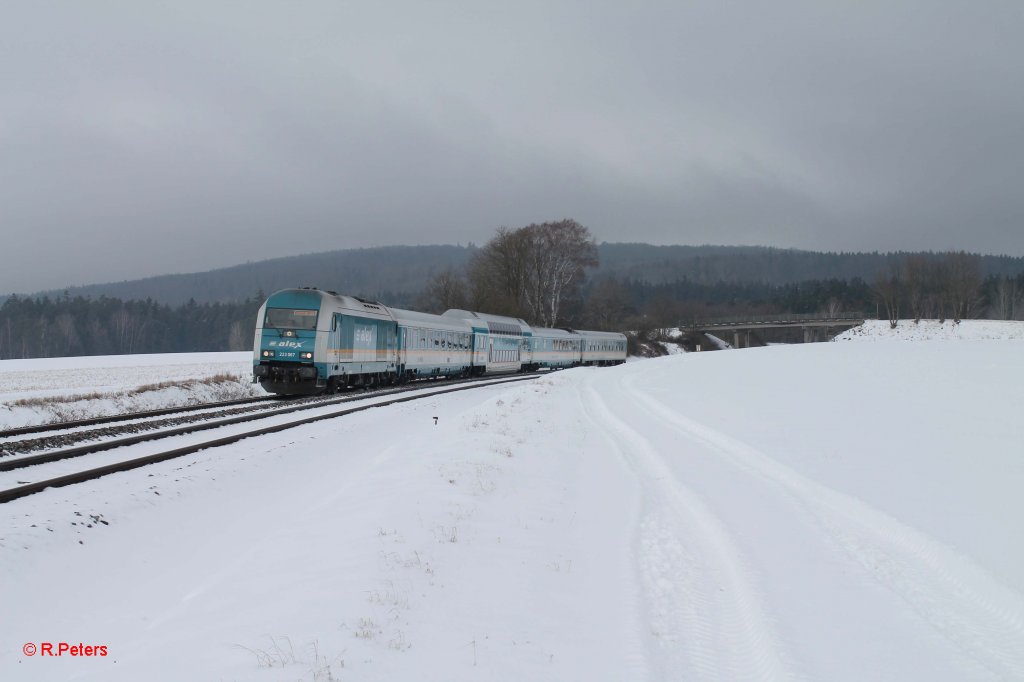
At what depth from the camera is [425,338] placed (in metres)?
37.0

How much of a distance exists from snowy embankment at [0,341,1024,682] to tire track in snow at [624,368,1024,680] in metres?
0.02

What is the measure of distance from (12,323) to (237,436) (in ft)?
407

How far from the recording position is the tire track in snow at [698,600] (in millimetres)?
4656

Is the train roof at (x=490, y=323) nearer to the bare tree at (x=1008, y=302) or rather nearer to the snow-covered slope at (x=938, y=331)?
the snow-covered slope at (x=938, y=331)

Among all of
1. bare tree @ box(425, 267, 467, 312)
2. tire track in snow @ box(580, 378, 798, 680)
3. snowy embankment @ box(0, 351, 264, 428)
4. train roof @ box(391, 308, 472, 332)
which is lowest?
snowy embankment @ box(0, 351, 264, 428)

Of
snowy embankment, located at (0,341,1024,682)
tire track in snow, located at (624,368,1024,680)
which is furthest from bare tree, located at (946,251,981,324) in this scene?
tire track in snow, located at (624,368,1024,680)

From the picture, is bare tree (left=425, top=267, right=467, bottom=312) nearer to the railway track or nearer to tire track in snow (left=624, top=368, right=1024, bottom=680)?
the railway track

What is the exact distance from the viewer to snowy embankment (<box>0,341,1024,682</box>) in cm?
469

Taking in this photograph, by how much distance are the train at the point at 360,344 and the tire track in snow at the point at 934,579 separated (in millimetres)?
18232

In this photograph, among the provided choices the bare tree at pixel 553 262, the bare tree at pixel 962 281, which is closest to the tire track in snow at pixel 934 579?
the bare tree at pixel 553 262

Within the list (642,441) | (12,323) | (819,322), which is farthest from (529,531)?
(12,323)

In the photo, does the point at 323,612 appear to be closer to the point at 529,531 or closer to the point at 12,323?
the point at 529,531

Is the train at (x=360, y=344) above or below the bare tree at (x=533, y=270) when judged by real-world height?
below

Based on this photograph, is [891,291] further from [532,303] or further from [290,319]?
[290,319]
